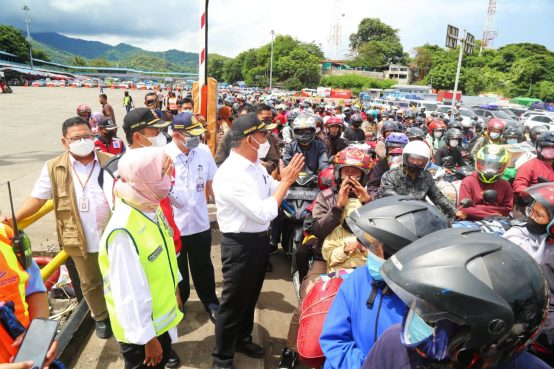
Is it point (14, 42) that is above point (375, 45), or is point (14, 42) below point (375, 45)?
below

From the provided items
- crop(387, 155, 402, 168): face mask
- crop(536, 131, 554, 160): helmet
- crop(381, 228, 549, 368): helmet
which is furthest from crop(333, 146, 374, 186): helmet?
crop(536, 131, 554, 160): helmet

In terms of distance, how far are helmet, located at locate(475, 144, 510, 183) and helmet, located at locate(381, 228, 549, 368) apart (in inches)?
134

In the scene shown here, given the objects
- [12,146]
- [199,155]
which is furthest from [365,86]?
[199,155]

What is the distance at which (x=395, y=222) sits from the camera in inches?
68.8

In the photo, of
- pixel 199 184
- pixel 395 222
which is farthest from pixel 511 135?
pixel 395 222

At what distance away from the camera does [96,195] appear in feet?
10.7

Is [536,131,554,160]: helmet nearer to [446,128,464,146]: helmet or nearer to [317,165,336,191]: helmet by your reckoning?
[446,128,464,146]: helmet

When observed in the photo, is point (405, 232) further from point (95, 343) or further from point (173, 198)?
point (95, 343)

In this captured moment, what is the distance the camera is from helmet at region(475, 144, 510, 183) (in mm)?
4047

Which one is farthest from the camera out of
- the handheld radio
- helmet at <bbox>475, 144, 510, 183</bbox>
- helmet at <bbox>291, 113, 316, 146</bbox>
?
helmet at <bbox>291, 113, 316, 146</bbox>

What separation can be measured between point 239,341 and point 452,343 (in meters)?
2.65

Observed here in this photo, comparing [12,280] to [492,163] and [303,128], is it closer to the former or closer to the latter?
[303,128]

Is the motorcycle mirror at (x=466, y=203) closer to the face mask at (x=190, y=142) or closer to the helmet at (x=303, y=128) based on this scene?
the helmet at (x=303, y=128)

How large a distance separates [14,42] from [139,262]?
110m
